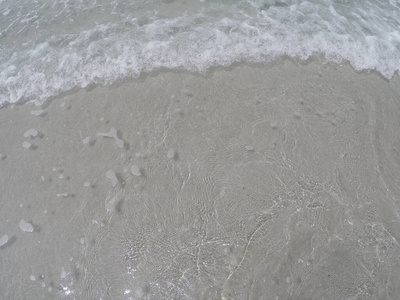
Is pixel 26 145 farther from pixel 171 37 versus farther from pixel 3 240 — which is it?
pixel 171 37

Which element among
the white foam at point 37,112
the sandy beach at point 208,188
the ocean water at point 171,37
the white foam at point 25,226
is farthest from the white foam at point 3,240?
the ocean water at point 171,37

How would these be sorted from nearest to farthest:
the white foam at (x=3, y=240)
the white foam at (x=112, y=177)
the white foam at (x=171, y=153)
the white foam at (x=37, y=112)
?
the white foam at (x=3, y=240), the white foam at (x=112, y=177), the white foam at (x=171, y=153), the white foam at (x=37, y=112)

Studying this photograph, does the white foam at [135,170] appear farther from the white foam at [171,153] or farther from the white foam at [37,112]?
the white foam at [37,112]

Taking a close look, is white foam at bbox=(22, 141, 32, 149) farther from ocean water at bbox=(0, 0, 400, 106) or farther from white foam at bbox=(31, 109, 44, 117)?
ocean water at bbox=(0, 0, 400, 106)

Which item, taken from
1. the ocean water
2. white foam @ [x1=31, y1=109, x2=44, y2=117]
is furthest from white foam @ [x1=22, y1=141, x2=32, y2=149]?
the ocean water

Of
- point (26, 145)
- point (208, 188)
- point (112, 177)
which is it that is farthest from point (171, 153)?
point (26, 145)

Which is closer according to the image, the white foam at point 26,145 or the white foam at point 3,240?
the white foam at point 3,240

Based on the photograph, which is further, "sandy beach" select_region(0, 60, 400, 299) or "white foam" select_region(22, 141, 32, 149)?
"white foam" select_region(22, 141, 32, 149)
